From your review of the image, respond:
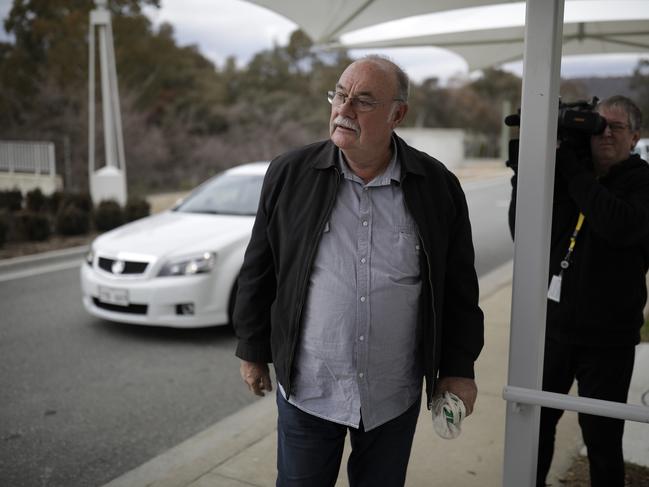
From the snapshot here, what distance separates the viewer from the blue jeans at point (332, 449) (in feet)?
7.34

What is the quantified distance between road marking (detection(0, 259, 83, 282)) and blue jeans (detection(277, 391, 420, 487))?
25.5 ft

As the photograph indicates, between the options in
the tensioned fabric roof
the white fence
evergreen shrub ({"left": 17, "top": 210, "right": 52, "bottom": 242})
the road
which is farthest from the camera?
the white fence

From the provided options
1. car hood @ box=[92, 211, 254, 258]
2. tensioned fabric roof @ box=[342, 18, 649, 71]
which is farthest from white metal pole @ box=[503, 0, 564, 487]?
tensioned fabric roof @ box=[342, 18, 649, 71]

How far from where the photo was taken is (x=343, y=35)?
328 inches

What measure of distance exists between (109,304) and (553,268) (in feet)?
14.8

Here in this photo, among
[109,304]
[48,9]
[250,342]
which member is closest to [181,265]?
[109,304]

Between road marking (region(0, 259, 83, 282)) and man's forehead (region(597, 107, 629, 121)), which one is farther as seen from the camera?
road marking (region(0, 259, 83, 282))

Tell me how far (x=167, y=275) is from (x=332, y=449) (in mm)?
3955

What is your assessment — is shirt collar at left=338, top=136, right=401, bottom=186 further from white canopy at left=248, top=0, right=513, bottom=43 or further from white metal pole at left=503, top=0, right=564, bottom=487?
white canopy at left=248, top=0, right=513, bottom=43

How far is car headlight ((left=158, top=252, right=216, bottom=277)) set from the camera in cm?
596

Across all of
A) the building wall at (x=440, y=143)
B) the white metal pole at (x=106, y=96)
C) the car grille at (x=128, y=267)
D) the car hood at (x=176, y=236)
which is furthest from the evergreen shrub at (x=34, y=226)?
the building wall at (x=440, y=143)

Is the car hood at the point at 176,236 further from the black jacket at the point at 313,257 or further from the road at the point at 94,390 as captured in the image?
the black jacket at the point at 313,257

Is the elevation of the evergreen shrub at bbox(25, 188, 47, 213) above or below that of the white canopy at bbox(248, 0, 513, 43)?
below

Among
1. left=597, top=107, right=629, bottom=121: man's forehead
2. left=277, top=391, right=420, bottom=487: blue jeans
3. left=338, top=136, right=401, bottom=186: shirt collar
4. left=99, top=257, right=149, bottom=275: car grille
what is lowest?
left=99, top=257, right=149, bottom=275: car grille
